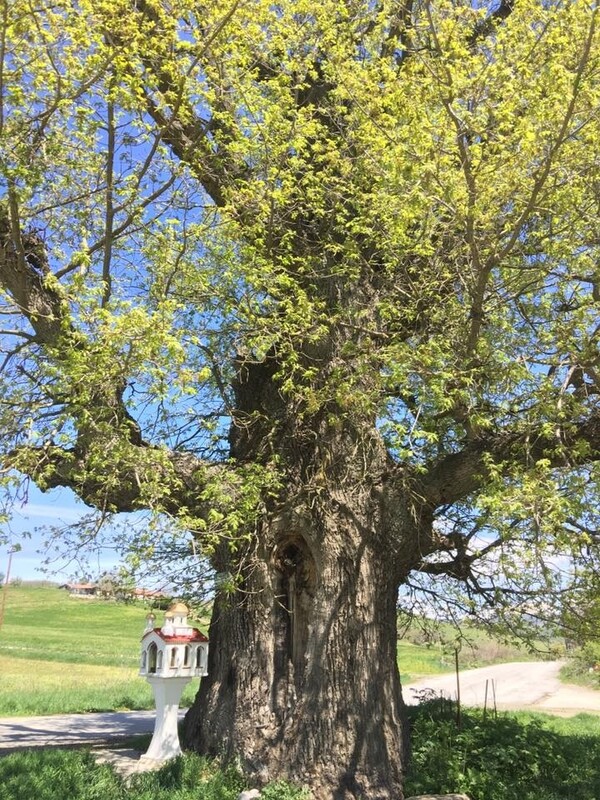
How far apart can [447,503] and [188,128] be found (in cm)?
590

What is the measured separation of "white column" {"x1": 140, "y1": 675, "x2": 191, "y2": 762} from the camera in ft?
28.6

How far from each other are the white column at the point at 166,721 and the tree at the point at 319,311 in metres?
0.40

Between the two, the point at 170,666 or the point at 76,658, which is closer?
the point at 170,666

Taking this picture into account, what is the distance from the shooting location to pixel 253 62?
880 cm

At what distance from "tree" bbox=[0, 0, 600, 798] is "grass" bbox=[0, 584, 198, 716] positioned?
8.27ft

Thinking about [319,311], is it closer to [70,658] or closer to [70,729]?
[70,729]

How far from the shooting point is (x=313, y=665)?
27.9 feet

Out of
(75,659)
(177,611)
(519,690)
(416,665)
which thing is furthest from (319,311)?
(416,665)

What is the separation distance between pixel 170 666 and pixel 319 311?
480cm

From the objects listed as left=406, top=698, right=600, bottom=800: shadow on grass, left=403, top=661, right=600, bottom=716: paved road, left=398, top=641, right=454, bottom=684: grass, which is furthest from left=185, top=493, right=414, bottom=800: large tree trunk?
left=398, top=641, right=454, bottom=684: grass

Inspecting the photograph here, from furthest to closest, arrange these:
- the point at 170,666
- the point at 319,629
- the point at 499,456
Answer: the point at 170,666, the point at 319,629, the point at 499,456

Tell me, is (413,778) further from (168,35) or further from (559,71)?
(168,35)

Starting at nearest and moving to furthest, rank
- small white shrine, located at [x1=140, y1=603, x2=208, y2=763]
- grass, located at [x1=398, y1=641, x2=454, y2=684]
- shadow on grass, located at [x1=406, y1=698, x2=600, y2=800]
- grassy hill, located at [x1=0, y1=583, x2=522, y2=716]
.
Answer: shadow on grass, located at [x1=406, y1=698, x2=600, y2=800] → small white shrine, located at [x1=140, y1=603, x2=208, y2=763] → grassy hill, located at [x1=0, y1=583, x2=522, y2=716] → grass, located at [x1=398, y1=641, x2=454, y2=684]

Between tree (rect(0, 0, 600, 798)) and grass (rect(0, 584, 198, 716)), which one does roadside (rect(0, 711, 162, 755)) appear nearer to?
grass (rect(0, 584, 198, 716))
